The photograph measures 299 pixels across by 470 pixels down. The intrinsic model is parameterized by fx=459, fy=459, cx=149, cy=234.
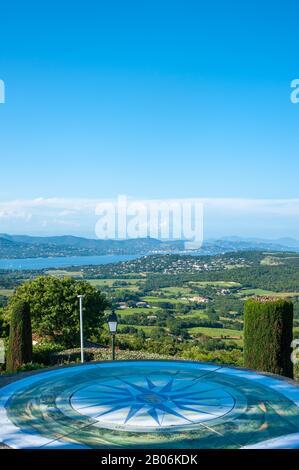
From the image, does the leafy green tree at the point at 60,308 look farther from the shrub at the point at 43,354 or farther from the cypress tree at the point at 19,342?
the cypress tree at the point at 19,342

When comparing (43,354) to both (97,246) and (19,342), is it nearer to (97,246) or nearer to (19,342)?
A: (19,342)

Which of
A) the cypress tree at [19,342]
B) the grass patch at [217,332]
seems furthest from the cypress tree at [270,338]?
the grass patch at [217,332]

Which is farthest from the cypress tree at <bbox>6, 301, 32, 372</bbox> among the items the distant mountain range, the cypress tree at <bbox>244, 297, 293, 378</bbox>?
the distant mountain range

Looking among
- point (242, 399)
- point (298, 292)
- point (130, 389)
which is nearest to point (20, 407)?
point (130, 389)

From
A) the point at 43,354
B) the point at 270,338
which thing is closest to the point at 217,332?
the point at 43,354

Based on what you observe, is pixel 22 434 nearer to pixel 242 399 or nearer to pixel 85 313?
pixel 242 399

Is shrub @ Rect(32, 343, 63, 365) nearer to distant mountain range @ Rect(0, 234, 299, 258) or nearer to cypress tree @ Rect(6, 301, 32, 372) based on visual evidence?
cypress tree @ Rect(6, 301, 32, 372)
